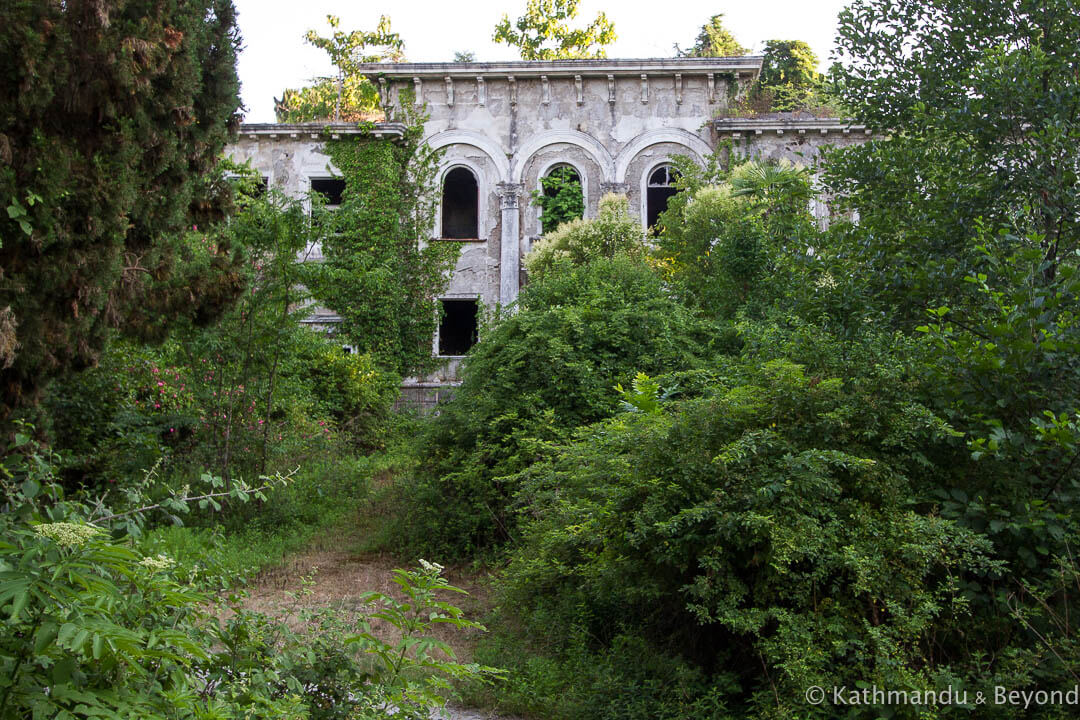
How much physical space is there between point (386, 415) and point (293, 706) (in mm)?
14220

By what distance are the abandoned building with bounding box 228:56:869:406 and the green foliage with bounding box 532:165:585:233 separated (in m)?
0.19

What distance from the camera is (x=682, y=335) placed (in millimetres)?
11039

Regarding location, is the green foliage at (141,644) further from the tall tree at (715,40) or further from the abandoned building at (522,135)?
the tall tree at (715,40)

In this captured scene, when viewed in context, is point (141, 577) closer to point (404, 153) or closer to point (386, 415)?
point (386, 415)

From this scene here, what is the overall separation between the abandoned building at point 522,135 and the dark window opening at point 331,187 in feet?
0.26

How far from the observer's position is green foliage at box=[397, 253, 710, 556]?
33.8ft

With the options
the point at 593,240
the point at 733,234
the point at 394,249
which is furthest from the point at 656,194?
the point at 733,234

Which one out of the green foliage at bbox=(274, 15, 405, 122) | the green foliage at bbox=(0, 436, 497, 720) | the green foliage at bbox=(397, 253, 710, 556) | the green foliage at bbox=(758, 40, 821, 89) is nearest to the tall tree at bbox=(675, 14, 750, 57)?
the green foliage at bbox=(758, 40, 821, 89)

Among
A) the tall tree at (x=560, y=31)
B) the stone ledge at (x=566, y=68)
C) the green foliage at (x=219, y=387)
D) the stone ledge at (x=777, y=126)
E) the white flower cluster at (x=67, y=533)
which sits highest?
the tall tree at (x=560, y=31)

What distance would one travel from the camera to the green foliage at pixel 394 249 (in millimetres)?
19859

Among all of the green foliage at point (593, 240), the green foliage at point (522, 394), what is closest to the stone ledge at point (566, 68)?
the green foliage at point (593, 240)

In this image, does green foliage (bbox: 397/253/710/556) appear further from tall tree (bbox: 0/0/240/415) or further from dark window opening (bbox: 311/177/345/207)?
dark window opening (bbox: 311/177/345/207)

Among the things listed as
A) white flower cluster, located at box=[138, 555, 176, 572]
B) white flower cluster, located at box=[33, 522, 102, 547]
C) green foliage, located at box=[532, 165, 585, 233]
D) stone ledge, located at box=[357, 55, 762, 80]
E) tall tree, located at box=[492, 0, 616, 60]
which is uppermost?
tall tree, located at box=[492, 0, 616, 60]

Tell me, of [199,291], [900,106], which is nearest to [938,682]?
[900,106]
